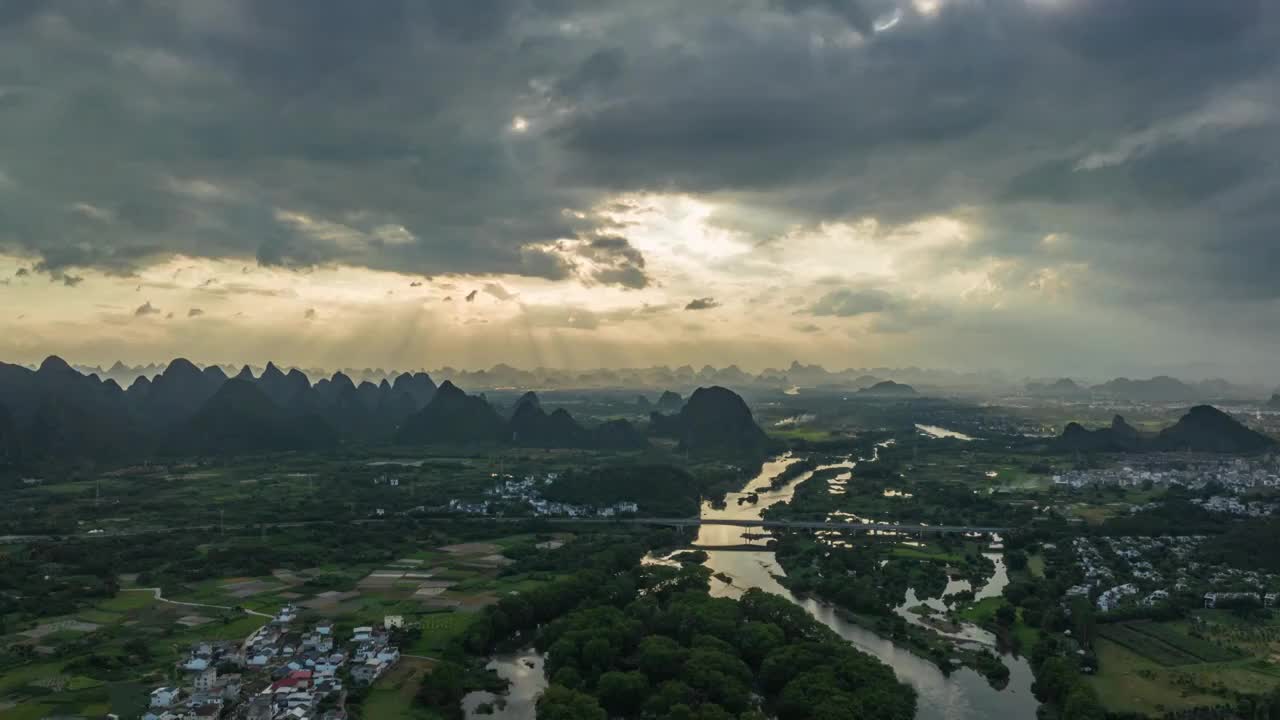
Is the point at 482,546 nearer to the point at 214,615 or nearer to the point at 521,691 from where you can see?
the point at 214,615

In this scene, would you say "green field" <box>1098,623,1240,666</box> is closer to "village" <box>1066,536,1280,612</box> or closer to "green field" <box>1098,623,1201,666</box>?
"green field" <box>1098,623,1201,666</box>

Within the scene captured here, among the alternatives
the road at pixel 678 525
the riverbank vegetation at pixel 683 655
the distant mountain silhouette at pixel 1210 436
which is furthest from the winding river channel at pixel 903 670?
the distant mountain silhouette at pixel 1210 436

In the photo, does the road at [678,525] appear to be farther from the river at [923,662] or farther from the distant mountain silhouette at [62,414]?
the distant mountain silhouette at [62,414]

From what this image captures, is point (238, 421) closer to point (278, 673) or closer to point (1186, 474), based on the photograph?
point (278, 673)

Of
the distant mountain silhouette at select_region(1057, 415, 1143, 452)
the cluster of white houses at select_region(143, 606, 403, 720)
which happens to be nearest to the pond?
the cluster of white houses at select_region(143, 606, 403, 720)

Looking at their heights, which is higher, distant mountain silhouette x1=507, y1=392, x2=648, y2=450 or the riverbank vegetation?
distant mountain silhouette x1=507, y1=392, x2=648, y2=450

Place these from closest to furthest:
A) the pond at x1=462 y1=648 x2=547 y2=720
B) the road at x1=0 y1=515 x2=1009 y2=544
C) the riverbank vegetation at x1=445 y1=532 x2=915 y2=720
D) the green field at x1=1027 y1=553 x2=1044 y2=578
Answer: the riverbank vegetation at x1=445 y1=532 x2=915 y2=720, the pond at x1=462 y1=648 x2=547 y2=720, the green field at x1=1027 y1=553 x2=1044 y2=578, the road at x1=0 y1=515 x2=1009 y2=544
